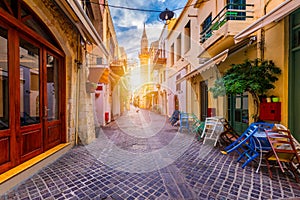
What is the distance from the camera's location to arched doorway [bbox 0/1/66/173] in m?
3.04

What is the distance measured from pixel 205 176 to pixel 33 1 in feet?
16.8

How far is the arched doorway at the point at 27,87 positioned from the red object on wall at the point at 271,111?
5.86 meters

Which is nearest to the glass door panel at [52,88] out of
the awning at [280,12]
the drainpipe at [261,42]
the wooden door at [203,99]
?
the awning at [280,12]

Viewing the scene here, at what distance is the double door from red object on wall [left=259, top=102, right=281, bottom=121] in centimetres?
586

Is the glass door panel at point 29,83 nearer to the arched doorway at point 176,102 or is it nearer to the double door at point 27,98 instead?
the double door at point 27,98

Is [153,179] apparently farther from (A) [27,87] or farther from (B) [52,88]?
(B) [52,88]

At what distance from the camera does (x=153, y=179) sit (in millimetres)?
3092

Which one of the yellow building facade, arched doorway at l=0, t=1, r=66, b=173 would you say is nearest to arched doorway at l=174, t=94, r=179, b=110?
the yellow building facade

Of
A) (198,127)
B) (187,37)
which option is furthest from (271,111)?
(187,37)

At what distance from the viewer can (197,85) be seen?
984 centimetres

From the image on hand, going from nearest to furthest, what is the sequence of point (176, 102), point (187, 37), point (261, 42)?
point (261, 42) → point (187, 37) → point (176, 102)

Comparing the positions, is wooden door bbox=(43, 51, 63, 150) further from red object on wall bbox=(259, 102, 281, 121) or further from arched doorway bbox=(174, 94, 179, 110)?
arched doorway bbox=(174, 94, 179, 110)

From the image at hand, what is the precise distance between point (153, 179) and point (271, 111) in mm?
3589

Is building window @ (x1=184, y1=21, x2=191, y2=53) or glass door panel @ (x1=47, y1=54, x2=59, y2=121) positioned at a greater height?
building window @ (x1=184, y1=21, x2=191, y2=53)
